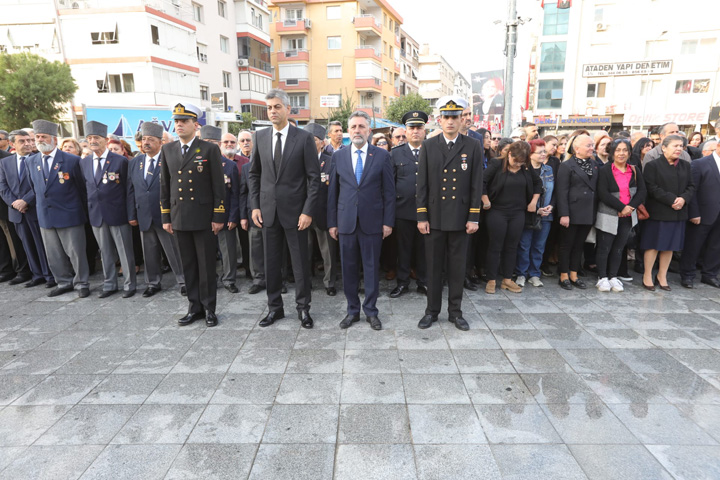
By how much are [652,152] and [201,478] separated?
288 inches

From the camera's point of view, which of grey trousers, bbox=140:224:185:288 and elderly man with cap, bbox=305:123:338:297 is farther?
grey trousers, bbox=140:224:185:288

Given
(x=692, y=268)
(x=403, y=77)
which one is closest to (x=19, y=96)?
(x=692, y=268)

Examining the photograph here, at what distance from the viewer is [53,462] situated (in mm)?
2744

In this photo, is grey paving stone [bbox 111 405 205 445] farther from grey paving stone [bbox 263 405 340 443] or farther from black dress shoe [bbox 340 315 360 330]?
black dress shoe [bbox 340 315 360 330]

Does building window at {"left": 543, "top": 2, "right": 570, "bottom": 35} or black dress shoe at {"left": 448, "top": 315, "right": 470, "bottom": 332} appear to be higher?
building window at {"left": 543, "top": 2, "right": 570, "bottom": 35}

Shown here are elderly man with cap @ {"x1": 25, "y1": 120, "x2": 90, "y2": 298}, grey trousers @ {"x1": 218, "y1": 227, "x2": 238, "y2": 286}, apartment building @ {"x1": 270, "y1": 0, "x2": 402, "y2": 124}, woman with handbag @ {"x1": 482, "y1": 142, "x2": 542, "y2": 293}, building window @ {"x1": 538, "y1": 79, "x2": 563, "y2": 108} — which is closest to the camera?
woman with handbag @ {"x1": 482, "y1": 142, "x2": 542, "y2": 293}

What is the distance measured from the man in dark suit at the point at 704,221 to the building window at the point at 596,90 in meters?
34.5

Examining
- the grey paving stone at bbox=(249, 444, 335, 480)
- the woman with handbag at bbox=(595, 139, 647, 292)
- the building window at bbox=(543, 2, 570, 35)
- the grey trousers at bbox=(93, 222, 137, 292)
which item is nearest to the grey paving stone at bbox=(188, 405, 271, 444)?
the grey paving stone at bbox=(249, 444, 335, 480)

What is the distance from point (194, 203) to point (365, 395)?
288 centimetres

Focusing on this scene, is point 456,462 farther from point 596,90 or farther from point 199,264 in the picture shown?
point 596,90

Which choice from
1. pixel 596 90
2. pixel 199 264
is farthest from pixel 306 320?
pixel 596 90

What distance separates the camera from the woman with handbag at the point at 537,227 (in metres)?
6.16

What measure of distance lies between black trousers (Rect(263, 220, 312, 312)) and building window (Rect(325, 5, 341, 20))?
146 feet

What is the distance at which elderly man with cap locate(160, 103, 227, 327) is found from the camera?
15.8ft
